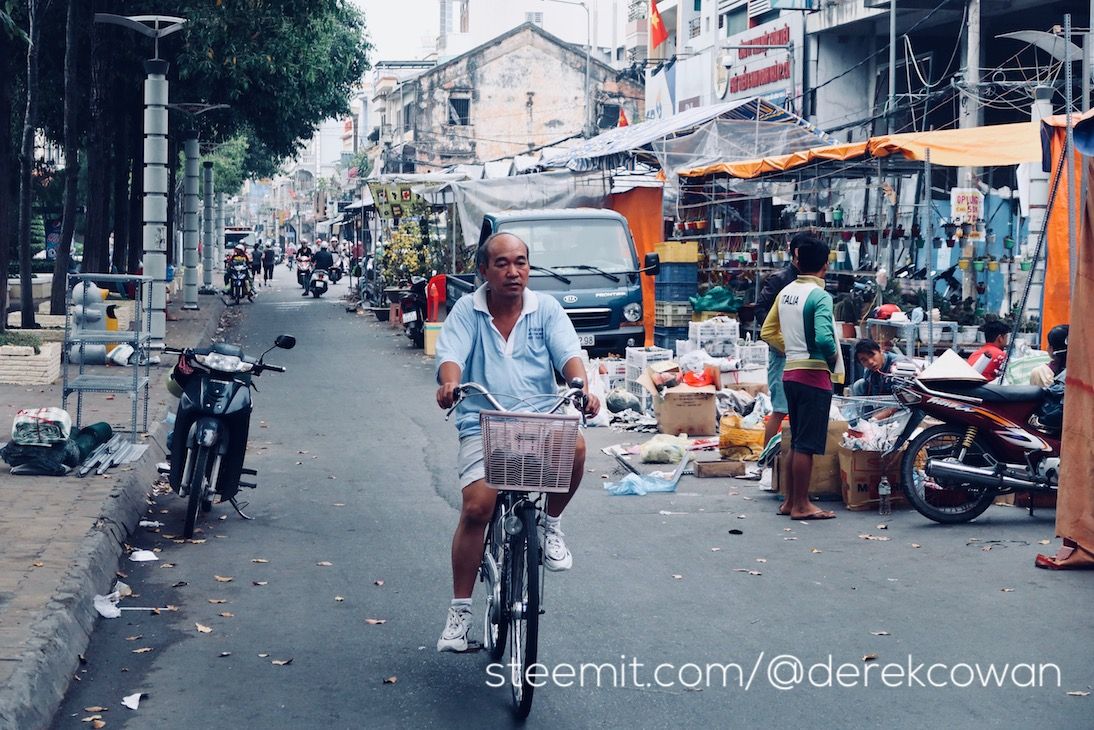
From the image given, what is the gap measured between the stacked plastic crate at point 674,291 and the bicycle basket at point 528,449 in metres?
13.3

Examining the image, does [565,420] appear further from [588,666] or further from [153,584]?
[153,584]

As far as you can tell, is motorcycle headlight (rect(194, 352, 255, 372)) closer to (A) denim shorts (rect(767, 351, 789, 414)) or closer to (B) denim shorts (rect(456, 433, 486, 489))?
(B) denim shorts (rect(456, 433, 486, 489))

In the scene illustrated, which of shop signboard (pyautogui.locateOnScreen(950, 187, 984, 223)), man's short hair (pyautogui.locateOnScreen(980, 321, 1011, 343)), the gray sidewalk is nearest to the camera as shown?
the gray sidewalk

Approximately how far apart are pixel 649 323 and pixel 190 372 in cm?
1152

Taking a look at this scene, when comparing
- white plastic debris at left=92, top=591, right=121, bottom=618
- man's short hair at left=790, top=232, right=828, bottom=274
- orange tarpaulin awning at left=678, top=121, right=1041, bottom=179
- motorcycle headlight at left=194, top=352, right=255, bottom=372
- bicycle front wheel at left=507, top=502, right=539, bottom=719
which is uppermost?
orange tarpaulin awning at left=678, top=121, right=1041, bottom=179

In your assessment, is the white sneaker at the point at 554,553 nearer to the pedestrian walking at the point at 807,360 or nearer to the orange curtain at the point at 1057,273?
the pedestrian walking at the point at 807,360

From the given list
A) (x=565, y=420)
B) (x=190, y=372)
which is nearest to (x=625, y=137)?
(x=190, y=372)

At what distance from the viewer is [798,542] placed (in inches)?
321

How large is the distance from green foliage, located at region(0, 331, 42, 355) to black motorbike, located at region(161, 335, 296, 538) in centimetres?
789

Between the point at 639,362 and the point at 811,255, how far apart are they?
20.2ft

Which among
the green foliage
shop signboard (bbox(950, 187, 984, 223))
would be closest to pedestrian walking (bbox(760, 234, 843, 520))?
shop signboard (bbox(950, 187, 984, 223))

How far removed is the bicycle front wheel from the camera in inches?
186

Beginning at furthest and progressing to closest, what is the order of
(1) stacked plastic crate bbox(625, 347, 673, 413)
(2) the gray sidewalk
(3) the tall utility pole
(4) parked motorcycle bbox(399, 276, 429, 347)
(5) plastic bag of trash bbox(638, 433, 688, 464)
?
(3) the tall utility pole, (4) parked motorcycle bbox(399, 276, 429, 347), (1) stacked plastic crate bbox(625, 347, 673, 413), (5) plastic bag of trash bbox(638, 433, 688, 464), (2) the gray sidewalk

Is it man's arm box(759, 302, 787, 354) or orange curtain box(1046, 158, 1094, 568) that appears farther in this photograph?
man's arm box(759, 302, 787, 354)
